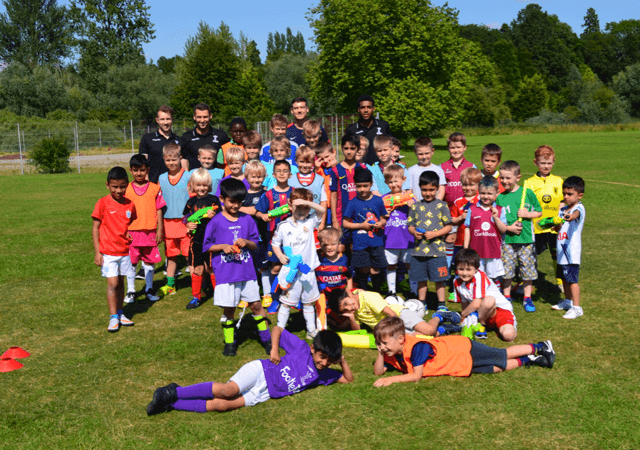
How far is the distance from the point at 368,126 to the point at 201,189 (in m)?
3.26

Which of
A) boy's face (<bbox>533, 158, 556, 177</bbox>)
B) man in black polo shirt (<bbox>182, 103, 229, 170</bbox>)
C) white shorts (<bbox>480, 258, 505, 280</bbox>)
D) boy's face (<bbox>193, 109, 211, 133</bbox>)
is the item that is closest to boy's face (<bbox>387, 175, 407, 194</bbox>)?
white shorts (<bbox>480, 258, 505, 280</bbox>)

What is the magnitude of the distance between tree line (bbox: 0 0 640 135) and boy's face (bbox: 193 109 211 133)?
27934 millimetres

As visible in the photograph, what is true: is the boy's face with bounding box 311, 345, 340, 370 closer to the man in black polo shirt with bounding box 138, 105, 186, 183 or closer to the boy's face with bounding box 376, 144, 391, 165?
the boy's face with bounding box 376, 144, 391, 165

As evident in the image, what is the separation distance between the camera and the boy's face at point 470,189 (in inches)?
271

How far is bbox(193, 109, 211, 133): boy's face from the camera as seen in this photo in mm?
8438

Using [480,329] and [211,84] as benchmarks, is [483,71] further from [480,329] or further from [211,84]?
[480,329]

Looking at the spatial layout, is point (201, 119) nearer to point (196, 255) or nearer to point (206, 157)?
point (206, 157)

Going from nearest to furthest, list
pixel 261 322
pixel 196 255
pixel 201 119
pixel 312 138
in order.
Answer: pixel 261 322 < pixel 196 255 < pixel 312 138 < pixel 201 119

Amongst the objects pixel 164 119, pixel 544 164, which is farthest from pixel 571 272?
pixel 164 119

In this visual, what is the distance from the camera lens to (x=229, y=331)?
5754mm

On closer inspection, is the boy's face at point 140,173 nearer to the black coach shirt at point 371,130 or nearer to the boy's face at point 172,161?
the boy's face at point 172,161

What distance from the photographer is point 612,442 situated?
12.8ft

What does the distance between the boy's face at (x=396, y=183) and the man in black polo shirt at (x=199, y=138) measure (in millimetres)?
2972

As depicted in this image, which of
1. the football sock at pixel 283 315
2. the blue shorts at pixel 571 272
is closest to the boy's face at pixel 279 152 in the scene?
the football sock at pixel 283 315
